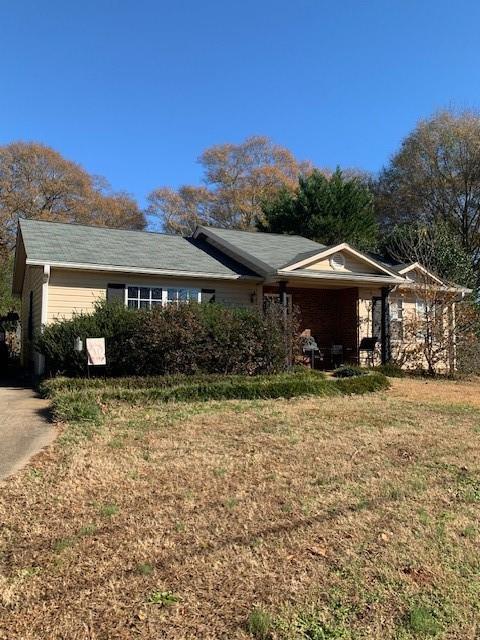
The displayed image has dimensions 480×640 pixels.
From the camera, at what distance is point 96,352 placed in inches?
386

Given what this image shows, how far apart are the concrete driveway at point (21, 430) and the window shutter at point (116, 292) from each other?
12.1 ft

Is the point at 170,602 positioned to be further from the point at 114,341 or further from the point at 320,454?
the point at 114,341

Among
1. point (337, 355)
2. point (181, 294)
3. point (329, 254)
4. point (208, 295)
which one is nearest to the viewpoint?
point (181, 294)

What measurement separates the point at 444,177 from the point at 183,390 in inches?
1020

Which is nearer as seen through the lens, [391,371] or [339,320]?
[391,371]

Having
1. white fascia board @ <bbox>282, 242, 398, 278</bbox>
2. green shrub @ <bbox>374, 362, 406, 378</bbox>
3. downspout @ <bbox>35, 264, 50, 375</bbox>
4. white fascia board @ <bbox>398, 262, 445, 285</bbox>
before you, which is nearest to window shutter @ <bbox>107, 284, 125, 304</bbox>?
downspout @ <bbox>35, 264, 50, 375</bbox>

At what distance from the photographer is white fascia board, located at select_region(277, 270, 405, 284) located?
14.1m

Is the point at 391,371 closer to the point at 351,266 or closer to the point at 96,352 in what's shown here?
the point at 351,266

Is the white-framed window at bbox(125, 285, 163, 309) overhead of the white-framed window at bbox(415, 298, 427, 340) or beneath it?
overhead

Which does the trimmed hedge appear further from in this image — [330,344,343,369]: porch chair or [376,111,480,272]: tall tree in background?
[376,111,480,272]: tall tree in background

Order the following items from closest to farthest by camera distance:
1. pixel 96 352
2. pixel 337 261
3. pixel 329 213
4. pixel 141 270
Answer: pixel 96 352
pixel 141 270
pixel 337 261
pixel 329 213

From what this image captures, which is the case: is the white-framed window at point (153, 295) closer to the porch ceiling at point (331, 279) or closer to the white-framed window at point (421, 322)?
the porch ceiling at point (331, 279)

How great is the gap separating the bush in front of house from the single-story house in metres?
1.24

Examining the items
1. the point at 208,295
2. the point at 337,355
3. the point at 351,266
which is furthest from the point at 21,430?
the point at 337,355
